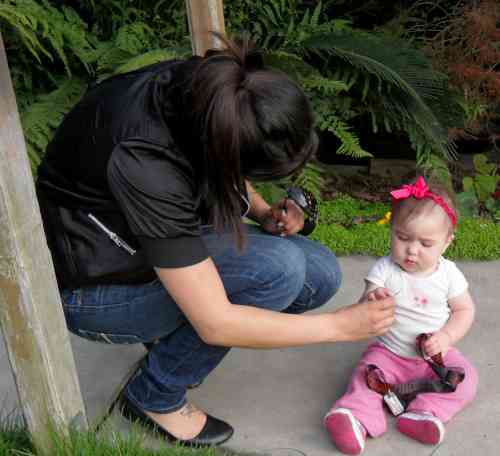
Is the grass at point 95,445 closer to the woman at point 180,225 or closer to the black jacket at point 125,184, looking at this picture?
the woman at point 180,225

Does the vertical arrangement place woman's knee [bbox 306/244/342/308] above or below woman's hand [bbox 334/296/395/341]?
below

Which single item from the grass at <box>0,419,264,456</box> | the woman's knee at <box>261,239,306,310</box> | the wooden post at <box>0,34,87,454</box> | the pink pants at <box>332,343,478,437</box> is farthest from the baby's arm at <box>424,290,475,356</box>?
the wooden post at <box>0,34,87,454</box>

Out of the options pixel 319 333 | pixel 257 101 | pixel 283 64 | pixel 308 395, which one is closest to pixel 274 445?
pixel 308 395

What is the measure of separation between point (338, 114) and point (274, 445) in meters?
Result: 2.45

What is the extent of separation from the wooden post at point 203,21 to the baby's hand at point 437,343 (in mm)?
1336

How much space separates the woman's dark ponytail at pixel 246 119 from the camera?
145 centimetres

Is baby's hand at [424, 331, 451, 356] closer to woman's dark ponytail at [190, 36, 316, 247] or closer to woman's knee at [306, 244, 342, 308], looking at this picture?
woman's knee at [306, 244, 342, 308]

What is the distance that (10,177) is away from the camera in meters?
1.46

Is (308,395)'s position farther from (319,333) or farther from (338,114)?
(338,114)

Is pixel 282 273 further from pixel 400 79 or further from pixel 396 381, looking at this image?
pixel 400 79

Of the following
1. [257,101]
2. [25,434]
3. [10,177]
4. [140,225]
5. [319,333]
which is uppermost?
[257,101]

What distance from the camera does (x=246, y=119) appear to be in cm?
145

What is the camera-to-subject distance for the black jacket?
1.57 metres

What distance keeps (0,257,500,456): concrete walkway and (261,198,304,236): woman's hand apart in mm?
503
